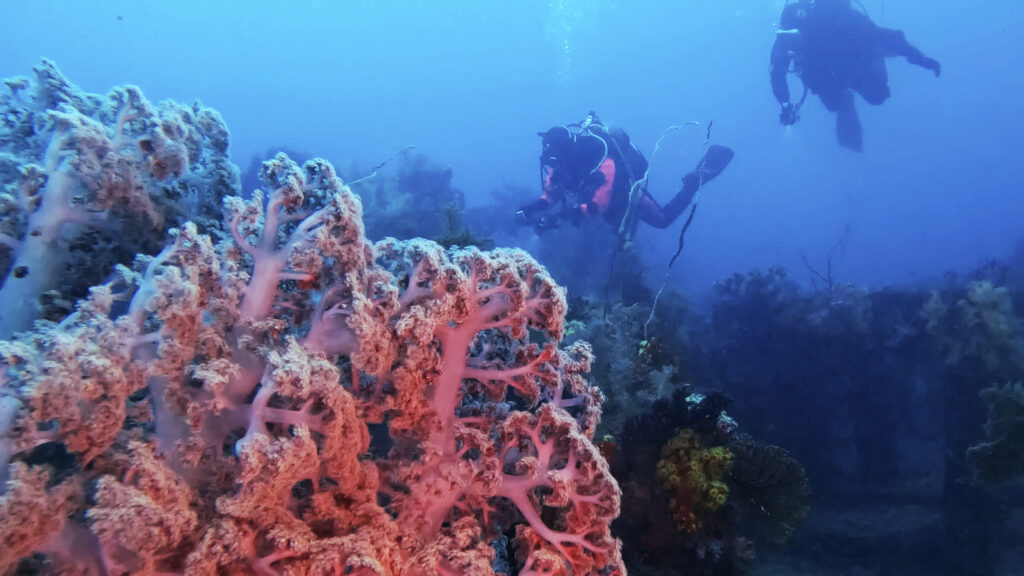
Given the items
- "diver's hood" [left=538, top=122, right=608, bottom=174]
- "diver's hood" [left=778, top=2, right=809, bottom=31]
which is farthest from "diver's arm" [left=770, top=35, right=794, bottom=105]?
"diver's hood" [left=538, top=122, right=608, bottom=174]

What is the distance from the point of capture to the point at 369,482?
2863 mm

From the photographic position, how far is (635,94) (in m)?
97.9

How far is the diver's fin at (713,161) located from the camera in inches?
619

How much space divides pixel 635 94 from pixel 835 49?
84768mm

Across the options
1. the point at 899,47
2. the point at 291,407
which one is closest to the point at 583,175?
the point at 291,407

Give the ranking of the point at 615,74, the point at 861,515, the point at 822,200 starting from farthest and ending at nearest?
the point at 615,74
the point at 822,200
the point at 861,515

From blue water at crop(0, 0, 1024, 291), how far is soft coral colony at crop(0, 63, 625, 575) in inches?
1619

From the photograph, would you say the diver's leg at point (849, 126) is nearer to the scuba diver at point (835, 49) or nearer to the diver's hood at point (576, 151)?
the scuba diver at point (835, 49)

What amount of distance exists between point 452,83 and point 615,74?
34.9 meters

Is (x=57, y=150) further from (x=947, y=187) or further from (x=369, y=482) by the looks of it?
(x=947, y=187)

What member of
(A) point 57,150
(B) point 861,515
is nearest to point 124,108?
(A) point 57,150

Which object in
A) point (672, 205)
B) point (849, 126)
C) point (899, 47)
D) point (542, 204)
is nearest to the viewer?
point (542, 204)

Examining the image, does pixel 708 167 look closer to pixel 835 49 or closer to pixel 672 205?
pixel 672 205

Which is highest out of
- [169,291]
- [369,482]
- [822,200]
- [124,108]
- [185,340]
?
[822,200]
